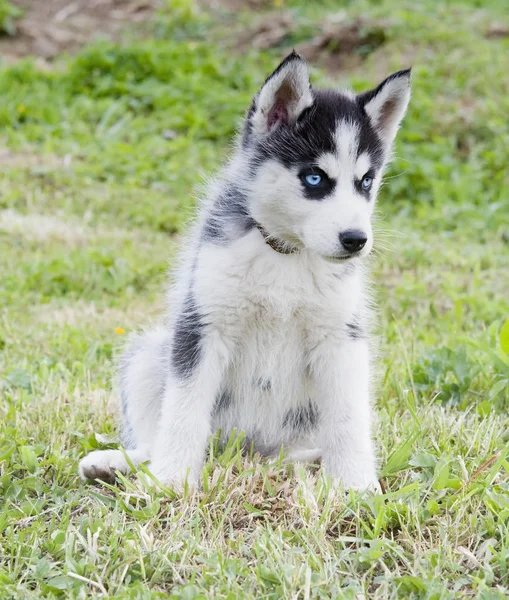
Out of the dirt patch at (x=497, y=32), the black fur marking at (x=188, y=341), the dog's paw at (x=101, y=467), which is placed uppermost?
the dirt patch at (x=497, y=32)

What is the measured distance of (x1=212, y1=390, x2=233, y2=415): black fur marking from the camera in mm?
3604

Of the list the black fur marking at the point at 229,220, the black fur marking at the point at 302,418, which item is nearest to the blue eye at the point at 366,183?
the black fur marking at the point at 229,220

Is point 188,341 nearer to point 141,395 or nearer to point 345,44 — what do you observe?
point 141,395

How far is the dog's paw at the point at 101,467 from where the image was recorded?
3381mm

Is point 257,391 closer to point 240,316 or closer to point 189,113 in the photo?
point 240,316

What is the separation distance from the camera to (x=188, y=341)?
3.39 metres

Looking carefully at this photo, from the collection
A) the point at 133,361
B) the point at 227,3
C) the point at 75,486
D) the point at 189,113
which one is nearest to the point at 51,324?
the point at 133,361

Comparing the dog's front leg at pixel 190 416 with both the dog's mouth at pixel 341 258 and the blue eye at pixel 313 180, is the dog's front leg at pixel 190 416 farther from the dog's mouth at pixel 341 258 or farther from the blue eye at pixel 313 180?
the blue eye at pixel 313 180

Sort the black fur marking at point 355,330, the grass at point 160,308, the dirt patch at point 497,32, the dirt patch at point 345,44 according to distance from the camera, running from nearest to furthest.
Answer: the grass at point 160,308
the black fur marking at point 355,330
the dirt patch at point 345,44
the dirt patch at point 497,32

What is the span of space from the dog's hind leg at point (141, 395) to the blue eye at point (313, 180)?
103 centimetres

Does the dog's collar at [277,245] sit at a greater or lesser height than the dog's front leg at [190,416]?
greater

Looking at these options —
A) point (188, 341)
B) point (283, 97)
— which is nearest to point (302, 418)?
point (188, 341)

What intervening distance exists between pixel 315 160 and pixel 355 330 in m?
0.74

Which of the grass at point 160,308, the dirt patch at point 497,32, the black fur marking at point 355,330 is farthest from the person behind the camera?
the dirt patch at point 497,32
